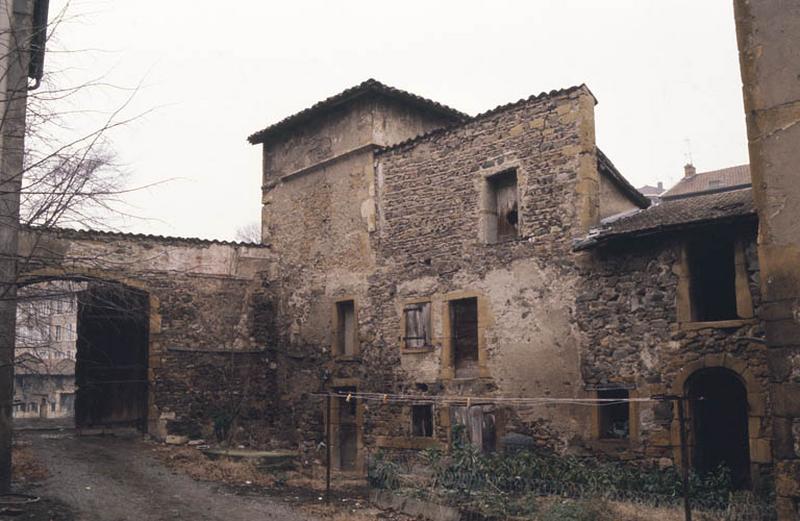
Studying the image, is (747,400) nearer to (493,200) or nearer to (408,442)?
(493,200)

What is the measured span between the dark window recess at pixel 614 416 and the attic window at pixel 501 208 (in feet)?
10.3

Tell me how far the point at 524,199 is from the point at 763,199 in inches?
261

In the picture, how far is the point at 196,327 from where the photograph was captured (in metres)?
16.1

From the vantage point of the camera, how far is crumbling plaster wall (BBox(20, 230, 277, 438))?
50.7ft

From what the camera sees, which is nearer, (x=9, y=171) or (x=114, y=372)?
(x=9, y=171)

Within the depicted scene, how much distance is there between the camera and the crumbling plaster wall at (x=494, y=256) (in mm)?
11656

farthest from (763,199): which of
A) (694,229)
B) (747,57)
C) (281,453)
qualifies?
(281,453)

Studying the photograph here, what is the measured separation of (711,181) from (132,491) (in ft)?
96.0

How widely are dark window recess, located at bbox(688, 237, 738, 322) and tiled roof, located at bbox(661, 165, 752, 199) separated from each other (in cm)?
2096

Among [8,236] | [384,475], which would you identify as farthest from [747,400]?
[8,236]

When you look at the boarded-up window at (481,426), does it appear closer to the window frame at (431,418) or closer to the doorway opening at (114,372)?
the window frame at (431,418)

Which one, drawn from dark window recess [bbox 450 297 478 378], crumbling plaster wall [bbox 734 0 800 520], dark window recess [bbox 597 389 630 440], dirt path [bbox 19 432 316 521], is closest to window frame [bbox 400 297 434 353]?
dark window recess [bbox 450 297 478 378]

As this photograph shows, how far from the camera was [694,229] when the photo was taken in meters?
10.1

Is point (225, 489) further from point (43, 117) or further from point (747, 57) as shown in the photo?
point (747, 57)
